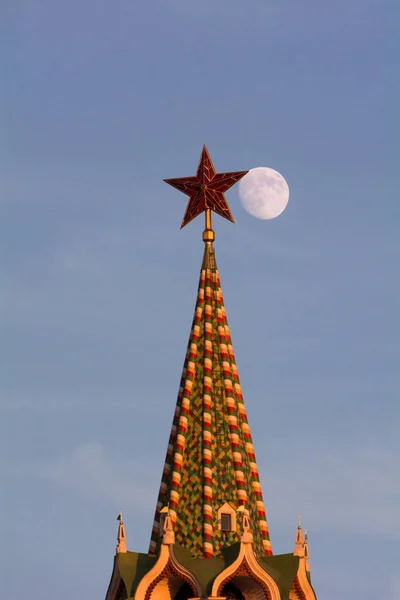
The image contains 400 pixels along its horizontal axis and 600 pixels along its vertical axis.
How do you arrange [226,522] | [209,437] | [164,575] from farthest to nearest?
[209,437] < [226,522] < [164,575]

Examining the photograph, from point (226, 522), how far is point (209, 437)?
374cm

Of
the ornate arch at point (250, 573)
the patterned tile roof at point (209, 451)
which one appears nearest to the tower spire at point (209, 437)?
the patterned tile roof at point (209, 451)

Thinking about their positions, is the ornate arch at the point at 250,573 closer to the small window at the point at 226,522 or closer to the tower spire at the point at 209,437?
the tower spire at the point at 209,437

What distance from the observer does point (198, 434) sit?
74.6m

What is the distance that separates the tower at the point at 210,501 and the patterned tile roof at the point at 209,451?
0.13ft

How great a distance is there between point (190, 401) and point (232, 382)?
199 cm

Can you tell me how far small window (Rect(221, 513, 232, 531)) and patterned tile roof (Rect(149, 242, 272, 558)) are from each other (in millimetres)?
193

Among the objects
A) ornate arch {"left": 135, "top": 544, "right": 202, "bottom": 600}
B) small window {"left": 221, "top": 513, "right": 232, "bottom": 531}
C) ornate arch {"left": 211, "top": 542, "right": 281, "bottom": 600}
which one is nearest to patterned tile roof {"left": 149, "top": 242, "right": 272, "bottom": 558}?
small window {"left": 221, "top": 513, "right": 232, "bottom": 531}

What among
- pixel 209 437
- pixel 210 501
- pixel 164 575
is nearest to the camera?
pixel 164 575

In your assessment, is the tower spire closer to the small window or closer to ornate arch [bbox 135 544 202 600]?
the small window

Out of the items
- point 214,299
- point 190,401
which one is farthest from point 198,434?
point 214,299

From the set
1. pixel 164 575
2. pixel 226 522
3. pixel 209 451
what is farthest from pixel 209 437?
pixel 164 575

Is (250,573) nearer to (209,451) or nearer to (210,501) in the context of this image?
(210,501)

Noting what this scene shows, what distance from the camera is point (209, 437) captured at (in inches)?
2916
